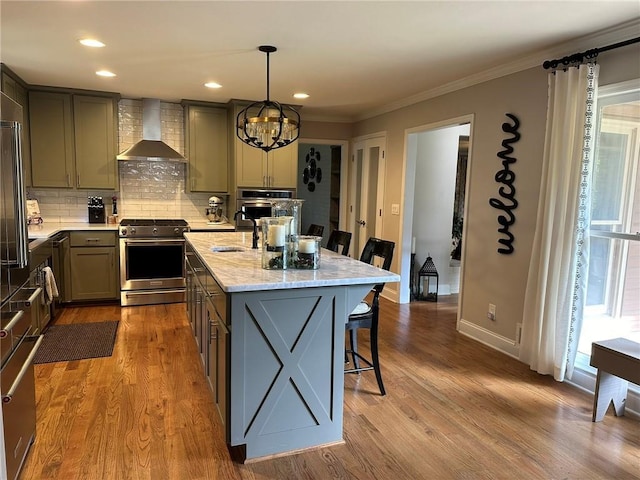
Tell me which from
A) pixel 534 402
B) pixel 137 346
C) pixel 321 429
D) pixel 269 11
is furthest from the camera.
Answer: pixel 137 346

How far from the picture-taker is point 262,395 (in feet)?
7.25

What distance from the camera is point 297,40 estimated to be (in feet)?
10.3

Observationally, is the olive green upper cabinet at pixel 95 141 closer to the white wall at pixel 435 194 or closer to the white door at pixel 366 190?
the white door at pixel 366 190

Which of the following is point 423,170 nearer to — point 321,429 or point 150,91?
point 150,91

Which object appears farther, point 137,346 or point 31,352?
point 137,346

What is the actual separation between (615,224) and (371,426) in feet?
7.00

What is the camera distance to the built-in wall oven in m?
5.52

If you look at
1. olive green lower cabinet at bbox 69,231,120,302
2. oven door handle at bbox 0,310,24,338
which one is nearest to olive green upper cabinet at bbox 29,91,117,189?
olive green lower cabinet at bbox 69,231,120,302

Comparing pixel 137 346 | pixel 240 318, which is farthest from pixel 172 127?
pixel 240 318

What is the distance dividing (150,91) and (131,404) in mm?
3517

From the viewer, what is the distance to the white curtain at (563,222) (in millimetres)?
2986

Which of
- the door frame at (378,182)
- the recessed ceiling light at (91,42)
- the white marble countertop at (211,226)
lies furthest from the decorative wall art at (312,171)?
the recessed ceiling light at (91,42)

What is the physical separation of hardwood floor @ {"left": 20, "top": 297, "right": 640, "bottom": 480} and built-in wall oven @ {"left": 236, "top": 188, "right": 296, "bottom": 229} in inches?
85.9

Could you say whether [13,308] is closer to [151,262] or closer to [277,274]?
[277,274]
